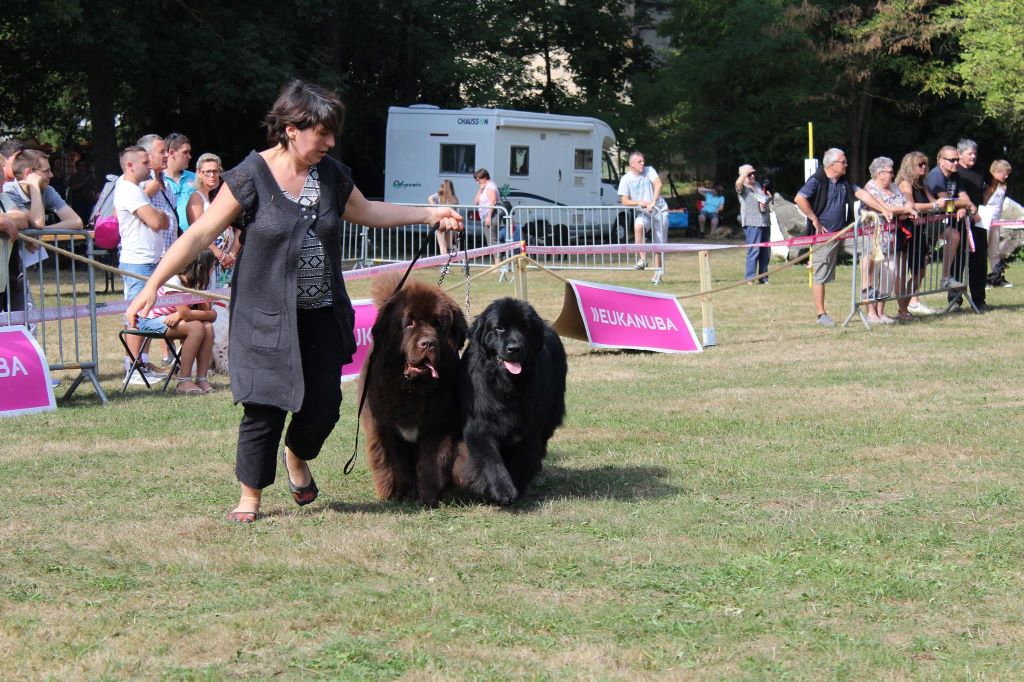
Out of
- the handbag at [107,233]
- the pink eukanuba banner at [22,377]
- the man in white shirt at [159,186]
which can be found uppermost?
the man in white shirt at [159,186]

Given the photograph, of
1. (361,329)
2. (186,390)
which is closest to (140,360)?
(186,390)

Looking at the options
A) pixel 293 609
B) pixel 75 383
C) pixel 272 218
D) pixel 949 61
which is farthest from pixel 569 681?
pixel 949 61

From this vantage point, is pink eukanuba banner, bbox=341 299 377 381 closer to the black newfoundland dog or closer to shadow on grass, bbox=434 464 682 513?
shadow on grass, bbox=434 464 682 513

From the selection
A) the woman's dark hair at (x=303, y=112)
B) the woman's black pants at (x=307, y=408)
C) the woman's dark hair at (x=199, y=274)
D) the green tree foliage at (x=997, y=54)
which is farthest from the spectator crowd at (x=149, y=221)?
the green tree foliage at (x=997, y=54)

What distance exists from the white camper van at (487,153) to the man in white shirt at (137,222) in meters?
18.5

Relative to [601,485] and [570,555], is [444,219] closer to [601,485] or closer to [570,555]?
[570,555]

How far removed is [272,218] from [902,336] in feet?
29.3

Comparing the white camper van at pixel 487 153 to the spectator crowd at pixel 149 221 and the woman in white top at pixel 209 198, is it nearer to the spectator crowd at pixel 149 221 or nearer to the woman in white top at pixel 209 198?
the woman in white top at pixel 209 198

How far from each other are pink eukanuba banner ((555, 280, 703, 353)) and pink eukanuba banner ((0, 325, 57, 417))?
490cm

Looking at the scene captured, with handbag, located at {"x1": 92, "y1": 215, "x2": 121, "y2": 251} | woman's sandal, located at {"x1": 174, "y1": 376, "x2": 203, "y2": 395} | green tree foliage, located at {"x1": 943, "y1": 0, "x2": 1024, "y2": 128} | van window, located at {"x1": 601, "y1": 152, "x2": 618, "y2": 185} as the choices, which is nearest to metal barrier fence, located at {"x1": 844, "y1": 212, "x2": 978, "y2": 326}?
woman's sandal, located at {"x1": 174, "y1": 376, "x2": 203, "y2": 395}

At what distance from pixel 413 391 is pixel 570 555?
1168mm

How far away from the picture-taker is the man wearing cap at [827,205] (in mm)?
13039

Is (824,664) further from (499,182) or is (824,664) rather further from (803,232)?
(499,182)

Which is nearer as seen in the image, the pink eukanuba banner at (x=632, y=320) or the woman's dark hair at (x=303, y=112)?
the woman's dark hair at (x=303, y=112)
